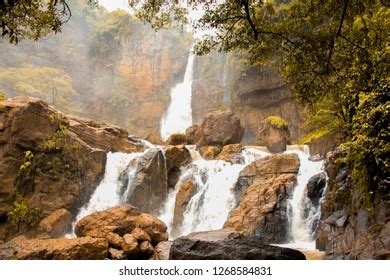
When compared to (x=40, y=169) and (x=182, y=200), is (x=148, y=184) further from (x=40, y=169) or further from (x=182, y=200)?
(x=40, y=169)

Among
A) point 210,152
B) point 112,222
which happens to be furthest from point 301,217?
point 210,152

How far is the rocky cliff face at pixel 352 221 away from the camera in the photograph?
18.7ft

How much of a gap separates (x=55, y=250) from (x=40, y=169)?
9.42 m

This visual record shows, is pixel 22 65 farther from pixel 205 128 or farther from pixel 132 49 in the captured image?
pixel 205 128

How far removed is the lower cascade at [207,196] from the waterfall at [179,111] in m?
15.6

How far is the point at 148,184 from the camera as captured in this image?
18812mm

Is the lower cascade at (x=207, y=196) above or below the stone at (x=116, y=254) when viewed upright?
above

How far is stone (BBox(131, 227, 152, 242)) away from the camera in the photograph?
11.6 m

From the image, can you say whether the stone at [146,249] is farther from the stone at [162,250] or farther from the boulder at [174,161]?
the boulder at [174,161]

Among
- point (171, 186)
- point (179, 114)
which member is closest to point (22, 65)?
point (179, 114)

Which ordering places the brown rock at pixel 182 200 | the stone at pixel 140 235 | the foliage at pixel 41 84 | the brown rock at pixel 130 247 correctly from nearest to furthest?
the brown rock at pixel 130 247
the stone at pixel 140 235
the brown rock at pixel 182 200
the foliage at pixel 41 84

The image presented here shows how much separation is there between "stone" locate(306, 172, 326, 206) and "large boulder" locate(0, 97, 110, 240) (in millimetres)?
11139

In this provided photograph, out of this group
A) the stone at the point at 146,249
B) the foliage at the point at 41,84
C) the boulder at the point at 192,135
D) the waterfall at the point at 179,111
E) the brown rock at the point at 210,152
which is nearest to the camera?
the stone at the point at 146,249

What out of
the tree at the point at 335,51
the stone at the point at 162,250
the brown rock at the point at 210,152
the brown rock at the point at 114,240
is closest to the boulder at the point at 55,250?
the brown rock at the point at 114,240
